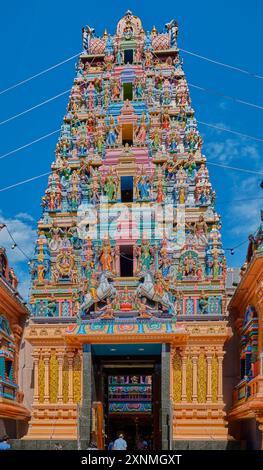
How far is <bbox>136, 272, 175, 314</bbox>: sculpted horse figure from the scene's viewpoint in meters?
22.7

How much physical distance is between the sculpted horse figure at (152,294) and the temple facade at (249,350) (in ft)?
8.42

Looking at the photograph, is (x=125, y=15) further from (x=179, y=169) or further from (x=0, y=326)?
(x=0, y=326)

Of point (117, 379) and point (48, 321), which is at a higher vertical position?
point (48, 321)

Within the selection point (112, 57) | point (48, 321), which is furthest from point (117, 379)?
point (112, 57)

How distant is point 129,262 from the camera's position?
25422 mm

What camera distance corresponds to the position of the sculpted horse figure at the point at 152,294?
22.7 m

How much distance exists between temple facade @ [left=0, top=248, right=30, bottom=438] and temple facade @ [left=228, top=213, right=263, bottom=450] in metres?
8.02

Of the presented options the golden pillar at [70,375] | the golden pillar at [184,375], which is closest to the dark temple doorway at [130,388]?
the golden pillar at [70,375]

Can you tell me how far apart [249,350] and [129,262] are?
6.60 metres

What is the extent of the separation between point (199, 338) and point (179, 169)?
7.57m

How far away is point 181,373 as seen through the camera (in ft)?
75.4

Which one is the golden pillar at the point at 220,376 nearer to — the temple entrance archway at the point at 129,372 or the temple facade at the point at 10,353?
the temple entrance archway at the point at 129,372

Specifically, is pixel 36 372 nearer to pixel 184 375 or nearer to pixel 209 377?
pixel 184 375

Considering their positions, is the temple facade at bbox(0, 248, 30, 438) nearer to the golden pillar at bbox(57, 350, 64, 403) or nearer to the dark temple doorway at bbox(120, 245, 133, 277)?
the golden pillar at bbox(57, 350, 64, 403)
